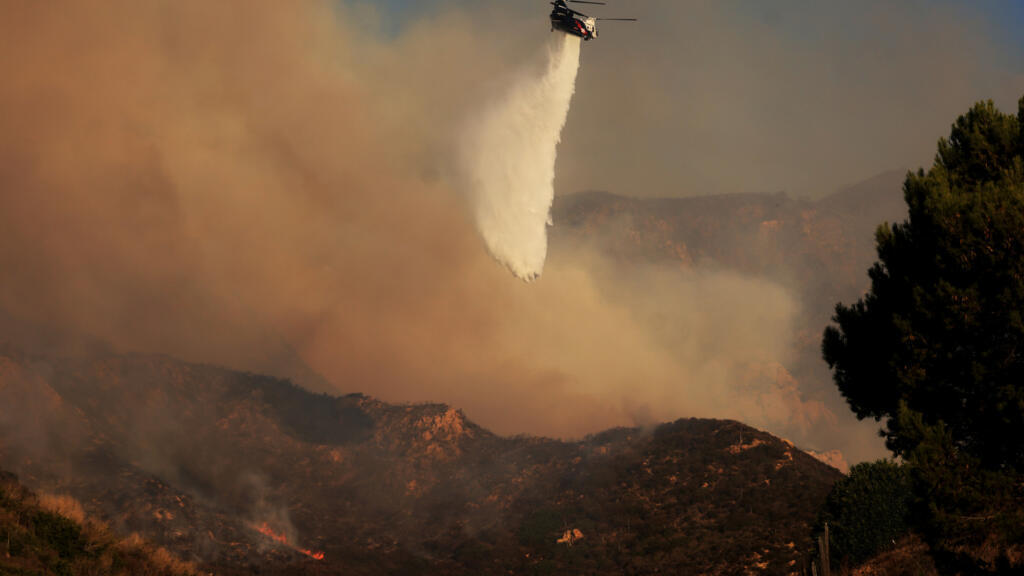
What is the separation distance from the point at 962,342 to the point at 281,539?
297 feet

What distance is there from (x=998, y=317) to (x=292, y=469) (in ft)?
399

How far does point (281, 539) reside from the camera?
3703 inches

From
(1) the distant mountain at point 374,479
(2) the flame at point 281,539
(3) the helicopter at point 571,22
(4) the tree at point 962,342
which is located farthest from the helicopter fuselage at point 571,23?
(2) the flame at point 281,539

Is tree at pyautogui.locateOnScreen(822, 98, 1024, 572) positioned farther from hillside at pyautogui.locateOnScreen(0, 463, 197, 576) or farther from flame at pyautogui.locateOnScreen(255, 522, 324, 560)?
flame at pyautogui.locateOnScreen(255, 522, 324, 560)

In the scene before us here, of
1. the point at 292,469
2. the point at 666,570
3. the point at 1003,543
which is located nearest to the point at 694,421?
the point at 666,570

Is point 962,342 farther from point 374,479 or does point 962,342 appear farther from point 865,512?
point 374,479

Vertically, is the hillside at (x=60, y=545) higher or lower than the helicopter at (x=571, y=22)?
lower

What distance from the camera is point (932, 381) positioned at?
79.5ft

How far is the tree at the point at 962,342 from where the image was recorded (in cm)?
2119

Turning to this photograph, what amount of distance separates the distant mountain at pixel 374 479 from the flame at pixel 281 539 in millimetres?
534

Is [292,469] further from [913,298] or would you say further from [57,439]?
[913,298]

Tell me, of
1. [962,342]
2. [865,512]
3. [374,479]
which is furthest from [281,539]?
[962,342]

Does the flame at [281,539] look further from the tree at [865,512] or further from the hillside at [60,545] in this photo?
the tree at [865,512]

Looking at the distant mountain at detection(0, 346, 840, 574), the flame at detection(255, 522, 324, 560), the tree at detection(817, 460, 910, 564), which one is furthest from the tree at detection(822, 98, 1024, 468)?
the flame at detection(255, 522, 324, 560)
